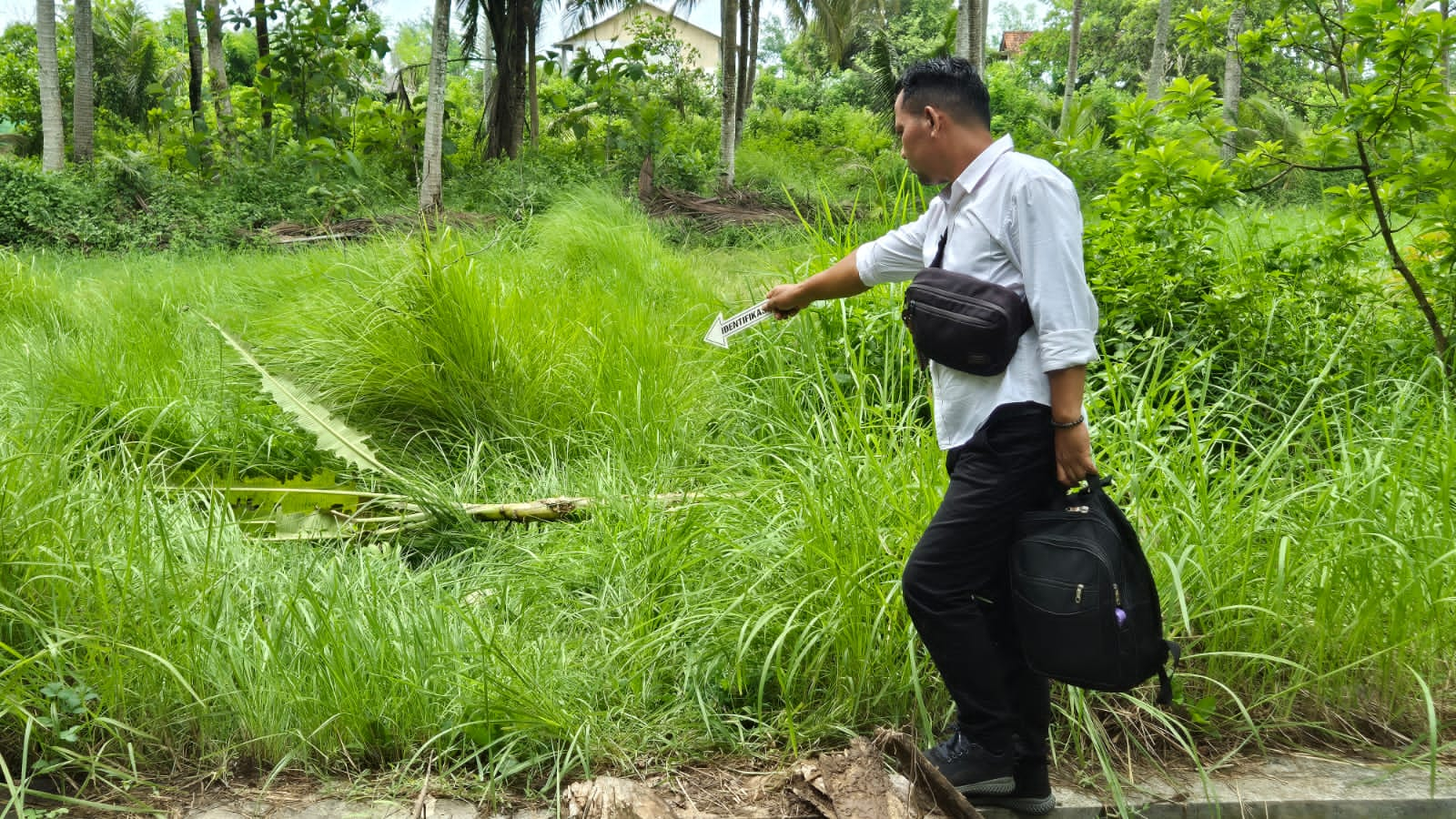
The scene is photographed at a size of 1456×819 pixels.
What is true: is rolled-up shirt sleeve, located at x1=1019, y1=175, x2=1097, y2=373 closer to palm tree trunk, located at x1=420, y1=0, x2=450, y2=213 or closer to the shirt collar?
the shirt collar

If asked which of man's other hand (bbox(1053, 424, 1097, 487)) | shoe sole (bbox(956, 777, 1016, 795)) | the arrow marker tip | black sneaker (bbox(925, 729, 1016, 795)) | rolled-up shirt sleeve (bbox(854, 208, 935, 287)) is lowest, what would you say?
shoe sole (bbox(956, 777, 1016, 795))

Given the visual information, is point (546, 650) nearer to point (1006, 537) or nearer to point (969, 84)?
point (1006, 537)

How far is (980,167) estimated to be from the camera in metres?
2.42

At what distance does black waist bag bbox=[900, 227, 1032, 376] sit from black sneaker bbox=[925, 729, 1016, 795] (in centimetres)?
93

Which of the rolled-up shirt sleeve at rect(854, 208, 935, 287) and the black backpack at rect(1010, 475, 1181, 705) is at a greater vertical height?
the rolled-up shirt sleeve at rect(854, 208, 935, 287)

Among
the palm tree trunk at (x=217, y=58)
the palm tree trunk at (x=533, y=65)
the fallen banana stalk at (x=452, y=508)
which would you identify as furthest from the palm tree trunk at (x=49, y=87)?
the fallen banana stalk at (x=452, y=508)

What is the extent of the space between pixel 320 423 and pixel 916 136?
10.7ft

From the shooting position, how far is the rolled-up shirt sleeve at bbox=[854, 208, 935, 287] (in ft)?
9.13

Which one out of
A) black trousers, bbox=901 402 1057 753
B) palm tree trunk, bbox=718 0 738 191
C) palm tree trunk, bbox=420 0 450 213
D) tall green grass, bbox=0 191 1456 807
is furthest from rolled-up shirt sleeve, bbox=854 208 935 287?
palm tree trunk, bbox=718 0 738 191

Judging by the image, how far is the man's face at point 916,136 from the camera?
2461 millimetres

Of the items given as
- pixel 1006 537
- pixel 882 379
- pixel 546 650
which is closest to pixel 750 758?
pixel 546 650

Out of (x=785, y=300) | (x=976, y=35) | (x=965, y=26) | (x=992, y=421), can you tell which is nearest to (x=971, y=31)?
(x=976, y=35)

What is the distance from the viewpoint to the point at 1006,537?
2.47 metres

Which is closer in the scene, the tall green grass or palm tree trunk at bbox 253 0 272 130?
the tall green grass
